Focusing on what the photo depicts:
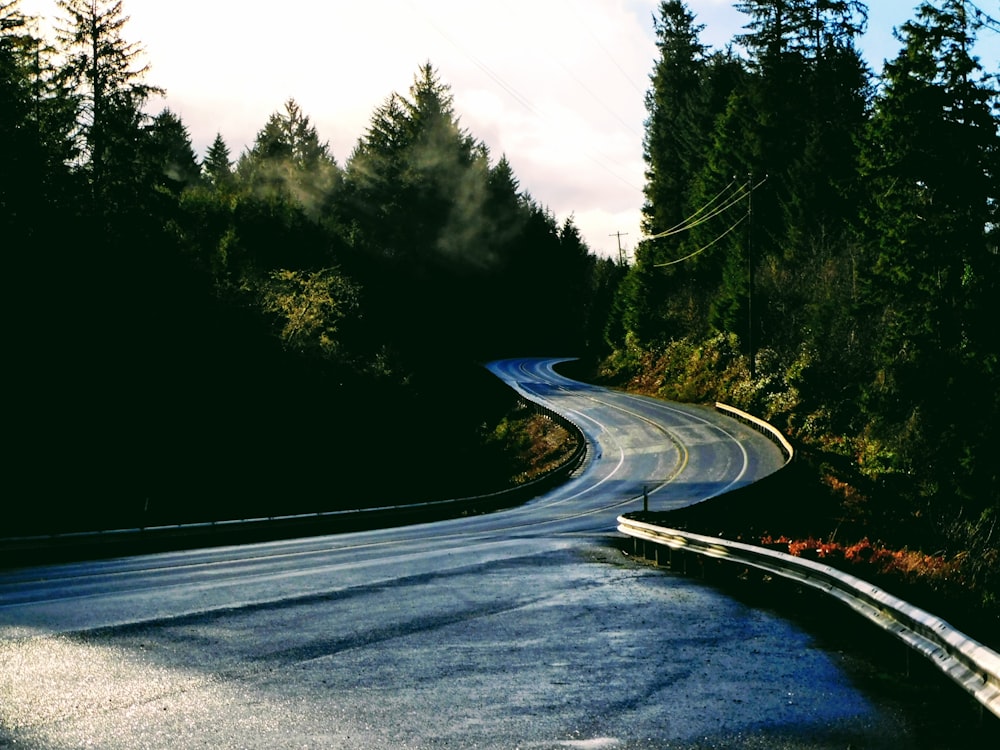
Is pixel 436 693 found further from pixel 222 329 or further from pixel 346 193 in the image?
pixel 346 193

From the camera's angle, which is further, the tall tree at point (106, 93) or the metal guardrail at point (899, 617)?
the tall tree at point (106, 93)

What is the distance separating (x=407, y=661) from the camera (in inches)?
318

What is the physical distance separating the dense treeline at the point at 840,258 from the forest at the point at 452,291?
6.0 inches

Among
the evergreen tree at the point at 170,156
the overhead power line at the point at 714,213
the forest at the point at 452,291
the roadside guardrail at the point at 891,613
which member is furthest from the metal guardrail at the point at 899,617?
the overhead power line at the point at 714,213

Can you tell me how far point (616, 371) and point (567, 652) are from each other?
73972 millimetres

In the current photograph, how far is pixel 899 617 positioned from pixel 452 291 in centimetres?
8951

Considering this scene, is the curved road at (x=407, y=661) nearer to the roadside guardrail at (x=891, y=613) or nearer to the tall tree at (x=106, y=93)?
the roadside guardrail at (x=891, y=613)

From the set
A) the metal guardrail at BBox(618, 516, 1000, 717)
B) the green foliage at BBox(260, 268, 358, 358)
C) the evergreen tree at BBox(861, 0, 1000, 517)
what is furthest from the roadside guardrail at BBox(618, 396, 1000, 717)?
the green foliage at BBox(260, 268, 358, 358)

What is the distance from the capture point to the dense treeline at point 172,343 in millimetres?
36125

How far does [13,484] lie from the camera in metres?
33.7

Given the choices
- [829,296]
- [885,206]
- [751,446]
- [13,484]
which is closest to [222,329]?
[13,484]

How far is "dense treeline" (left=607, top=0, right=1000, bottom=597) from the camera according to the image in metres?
35.9

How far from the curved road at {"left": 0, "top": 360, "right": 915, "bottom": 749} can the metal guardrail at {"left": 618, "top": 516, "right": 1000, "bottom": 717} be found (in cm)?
52

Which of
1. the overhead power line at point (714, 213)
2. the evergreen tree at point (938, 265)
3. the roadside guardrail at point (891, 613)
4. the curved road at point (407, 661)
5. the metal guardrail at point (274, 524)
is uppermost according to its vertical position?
the overhead power line at point (714, 213)
